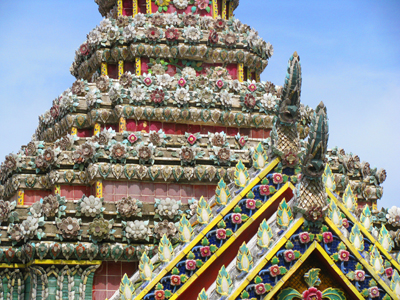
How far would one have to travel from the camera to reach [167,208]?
2255 centimetres

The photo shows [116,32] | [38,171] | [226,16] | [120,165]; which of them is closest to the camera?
[120,165]

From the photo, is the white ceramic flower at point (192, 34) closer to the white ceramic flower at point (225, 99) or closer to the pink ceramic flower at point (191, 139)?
the white ceramic flower at point (225, 99)

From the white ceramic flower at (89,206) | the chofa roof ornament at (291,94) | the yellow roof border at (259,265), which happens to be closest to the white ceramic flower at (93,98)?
the white ceramic flower at (89,206)

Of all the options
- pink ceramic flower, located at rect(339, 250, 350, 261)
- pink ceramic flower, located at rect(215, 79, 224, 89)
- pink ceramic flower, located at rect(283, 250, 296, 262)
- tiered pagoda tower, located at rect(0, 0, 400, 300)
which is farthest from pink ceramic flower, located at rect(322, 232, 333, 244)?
pink ceramic flower, located at rect(215, 79, 224, 89)

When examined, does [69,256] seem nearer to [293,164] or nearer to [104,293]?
[104,293]

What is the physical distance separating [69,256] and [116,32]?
992 cm

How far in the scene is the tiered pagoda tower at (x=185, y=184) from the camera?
54.0 ft

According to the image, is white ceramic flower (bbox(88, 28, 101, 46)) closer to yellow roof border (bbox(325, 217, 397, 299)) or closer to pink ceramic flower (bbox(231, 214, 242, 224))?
pink ceramic flower (bbox(231, 214, 242, 224))

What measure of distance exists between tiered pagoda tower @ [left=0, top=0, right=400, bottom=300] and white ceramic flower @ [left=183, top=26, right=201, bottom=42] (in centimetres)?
5

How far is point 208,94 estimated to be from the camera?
2623 cm

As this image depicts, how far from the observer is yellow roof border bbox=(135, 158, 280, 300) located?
55.9ft

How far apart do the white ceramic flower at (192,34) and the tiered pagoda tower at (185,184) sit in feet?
0.17

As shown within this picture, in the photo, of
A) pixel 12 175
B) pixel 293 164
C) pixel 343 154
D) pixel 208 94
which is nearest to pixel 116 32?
pixel 208 94

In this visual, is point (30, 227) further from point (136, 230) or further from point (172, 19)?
point (172, 19)
